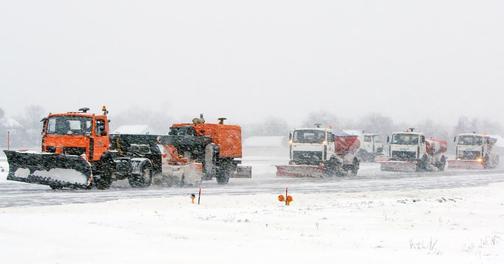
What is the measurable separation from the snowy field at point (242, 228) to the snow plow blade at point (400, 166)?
74.9ft

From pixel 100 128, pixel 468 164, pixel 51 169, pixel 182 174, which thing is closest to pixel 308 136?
pixel 182 174

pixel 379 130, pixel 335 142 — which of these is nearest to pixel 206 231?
pixel 335 142

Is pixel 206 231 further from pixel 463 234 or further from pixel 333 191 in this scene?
pixel 333 191

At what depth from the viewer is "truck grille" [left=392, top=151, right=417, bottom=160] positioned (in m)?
46.9

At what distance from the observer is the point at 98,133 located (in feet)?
77.9

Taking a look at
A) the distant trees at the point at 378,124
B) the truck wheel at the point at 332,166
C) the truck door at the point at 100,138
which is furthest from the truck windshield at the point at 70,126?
the distant trees at the point at 378,124

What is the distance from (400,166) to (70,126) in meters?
27.7

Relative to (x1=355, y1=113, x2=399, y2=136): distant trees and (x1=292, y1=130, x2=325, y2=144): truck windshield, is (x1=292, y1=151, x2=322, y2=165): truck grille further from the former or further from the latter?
(x1=355, y1=113, x2=399, y2=136): distant trees

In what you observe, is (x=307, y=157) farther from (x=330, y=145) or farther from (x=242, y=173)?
(x=242, y=173)

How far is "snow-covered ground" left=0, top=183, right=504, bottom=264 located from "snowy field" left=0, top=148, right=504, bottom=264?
0.8 inches

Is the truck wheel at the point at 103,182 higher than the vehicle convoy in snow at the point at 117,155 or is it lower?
lower

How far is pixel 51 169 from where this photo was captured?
23016mm

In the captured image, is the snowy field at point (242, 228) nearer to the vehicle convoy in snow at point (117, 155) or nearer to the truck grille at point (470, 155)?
the vehicle convoy in snow at point (117, 155)

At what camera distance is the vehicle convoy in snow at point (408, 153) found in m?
46.3
